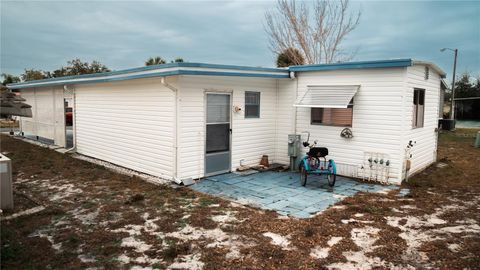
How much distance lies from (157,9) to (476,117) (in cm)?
2774

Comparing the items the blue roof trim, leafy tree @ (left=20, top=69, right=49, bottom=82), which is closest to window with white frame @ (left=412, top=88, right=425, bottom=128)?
the blue roof trim

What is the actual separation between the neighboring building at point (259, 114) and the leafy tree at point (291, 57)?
12203mm

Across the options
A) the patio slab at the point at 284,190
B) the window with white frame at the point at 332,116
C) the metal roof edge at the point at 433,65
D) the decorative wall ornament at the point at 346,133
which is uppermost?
the metal roof edge at the point at 433,65

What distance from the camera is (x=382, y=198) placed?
6508 millimetres

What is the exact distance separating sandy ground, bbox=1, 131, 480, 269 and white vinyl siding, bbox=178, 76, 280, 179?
1.02 m

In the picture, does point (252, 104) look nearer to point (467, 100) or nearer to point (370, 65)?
point (370, 65)

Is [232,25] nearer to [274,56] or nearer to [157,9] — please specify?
[274,56]

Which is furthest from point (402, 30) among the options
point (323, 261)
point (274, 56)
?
point (323, 261)

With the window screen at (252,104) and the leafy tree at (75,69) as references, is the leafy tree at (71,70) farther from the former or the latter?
the window screen at (252,104)

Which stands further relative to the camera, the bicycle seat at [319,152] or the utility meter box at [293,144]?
the utility meter box at [293,144]

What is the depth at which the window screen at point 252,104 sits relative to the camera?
8828 millimetres

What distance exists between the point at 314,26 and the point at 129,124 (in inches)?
620

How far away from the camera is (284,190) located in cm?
704

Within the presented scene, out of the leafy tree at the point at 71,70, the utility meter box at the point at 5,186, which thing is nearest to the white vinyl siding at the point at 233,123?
the utility meter box at the point at 5,186
